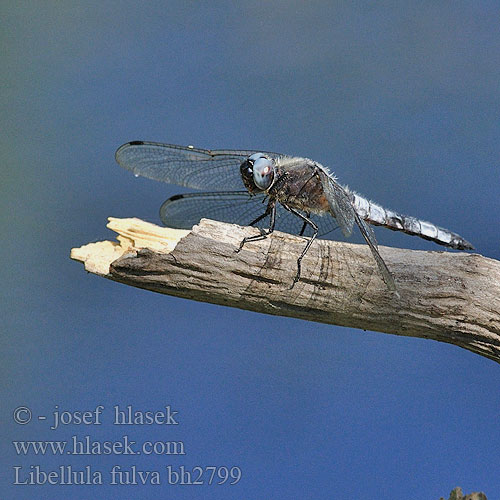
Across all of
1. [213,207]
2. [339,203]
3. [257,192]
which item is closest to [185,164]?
[213,207]

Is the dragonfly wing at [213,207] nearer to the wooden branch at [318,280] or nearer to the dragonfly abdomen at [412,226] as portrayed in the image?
the dragonfly abdomen at [412,226]

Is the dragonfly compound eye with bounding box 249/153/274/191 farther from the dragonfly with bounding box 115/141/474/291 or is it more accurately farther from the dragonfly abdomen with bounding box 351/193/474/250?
the dragonfly abdomen with bounding box 351/193/474/250

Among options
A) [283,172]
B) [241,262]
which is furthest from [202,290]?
[283,172]

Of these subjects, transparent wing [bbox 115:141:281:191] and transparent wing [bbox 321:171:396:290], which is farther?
transparent wing [bbox 115:141:281:191]

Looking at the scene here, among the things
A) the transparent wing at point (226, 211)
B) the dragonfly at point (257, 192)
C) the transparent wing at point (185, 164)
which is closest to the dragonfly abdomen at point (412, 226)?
the dragonfly at point (257, 192)

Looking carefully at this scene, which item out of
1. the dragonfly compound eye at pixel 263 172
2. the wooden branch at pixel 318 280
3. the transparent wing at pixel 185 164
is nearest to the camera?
the wooden branch at pixel 318 280

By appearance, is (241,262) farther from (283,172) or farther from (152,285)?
(283,172)

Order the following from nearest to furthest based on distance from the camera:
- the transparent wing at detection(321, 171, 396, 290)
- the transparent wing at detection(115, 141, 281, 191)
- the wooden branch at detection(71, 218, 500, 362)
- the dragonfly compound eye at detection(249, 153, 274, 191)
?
the wooden branch at detection(71, 218, 500, 362)
the transparent wing at detection(321, 171, 396, 290)
the dragonfly compound eye at detection(249, 153, 274, 191)
the transparent wing at detection(115, 141, 281, 191)

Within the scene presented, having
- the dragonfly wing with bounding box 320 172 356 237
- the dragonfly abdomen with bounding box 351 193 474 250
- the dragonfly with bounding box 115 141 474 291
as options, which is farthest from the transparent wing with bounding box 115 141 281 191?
the dragonfly abdomen with bounding box 351 193 474 250
